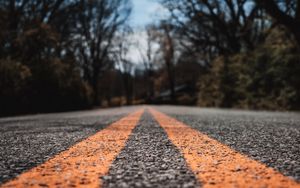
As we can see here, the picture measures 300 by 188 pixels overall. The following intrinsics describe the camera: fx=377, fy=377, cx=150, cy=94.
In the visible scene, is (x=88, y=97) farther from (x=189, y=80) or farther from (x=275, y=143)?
(x=189, y=80)

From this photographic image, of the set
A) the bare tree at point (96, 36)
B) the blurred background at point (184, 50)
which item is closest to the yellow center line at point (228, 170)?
the blurred background at point (184, 50)

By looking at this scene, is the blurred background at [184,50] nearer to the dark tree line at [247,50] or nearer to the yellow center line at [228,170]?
the dark tree line at [247,50]

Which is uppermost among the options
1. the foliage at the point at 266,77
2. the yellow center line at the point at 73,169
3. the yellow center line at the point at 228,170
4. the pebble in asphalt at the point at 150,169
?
the foliage at the point at 266,77

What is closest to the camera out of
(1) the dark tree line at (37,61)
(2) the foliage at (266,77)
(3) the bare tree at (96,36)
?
(2) the foliage at (266,77)

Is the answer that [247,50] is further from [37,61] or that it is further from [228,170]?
[228,170]

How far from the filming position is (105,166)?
2.30 m

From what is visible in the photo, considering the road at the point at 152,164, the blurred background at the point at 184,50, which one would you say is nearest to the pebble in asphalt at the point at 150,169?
the road at the point at 152,164

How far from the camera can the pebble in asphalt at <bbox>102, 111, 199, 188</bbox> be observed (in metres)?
1.86

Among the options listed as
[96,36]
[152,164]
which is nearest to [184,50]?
[96,36]

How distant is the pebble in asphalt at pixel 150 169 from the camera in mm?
1863

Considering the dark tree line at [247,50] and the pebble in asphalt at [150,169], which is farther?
the dark tree line at [247,50]

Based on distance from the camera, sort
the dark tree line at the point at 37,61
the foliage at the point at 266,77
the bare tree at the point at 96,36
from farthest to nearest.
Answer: the bare tree at the point at 96,36 < the dark tree line at the point at 37,61 < the foliage at the point at 266,77

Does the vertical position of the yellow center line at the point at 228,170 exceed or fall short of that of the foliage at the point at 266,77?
it falls short

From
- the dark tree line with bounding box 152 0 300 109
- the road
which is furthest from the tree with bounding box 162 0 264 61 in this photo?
the road
